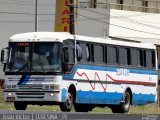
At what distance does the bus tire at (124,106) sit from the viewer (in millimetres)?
31141

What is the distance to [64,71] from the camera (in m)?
26.5

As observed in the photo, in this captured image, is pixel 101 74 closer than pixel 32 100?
No

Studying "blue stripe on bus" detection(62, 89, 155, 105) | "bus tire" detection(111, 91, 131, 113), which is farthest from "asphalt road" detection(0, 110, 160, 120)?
"bus tire" detection(111, 91, 131, 113)

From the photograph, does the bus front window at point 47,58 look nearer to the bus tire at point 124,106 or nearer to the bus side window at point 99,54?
the bus side window at point 99,54

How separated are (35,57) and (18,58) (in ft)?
2.49

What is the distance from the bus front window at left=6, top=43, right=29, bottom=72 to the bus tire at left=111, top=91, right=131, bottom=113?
619 centimetres

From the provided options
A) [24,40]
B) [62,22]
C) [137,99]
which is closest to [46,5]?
[62,22]

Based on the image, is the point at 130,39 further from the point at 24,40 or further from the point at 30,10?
the point at 24,40

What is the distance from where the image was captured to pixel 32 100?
2638 centimetres

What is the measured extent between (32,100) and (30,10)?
43.4 m

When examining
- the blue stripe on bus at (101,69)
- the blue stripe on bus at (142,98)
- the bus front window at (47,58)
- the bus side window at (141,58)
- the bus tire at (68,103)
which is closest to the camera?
the bus front window at (47,58)

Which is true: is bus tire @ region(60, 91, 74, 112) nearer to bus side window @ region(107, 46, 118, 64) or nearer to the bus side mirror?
the bus side mirror

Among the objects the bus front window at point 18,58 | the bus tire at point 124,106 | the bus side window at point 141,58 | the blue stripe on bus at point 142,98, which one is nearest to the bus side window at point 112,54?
the bus tire at point 124,106

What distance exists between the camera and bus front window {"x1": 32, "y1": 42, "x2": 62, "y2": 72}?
2630 cm
